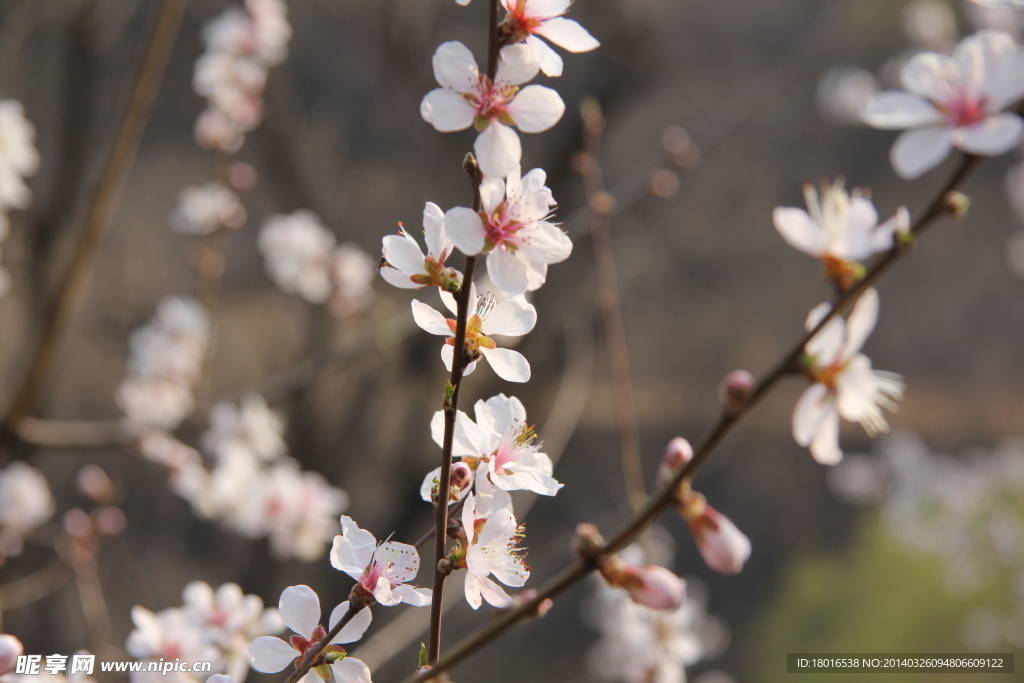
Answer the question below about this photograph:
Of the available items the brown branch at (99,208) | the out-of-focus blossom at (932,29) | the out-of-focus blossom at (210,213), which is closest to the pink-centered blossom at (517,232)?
the brown branch at (99,208)

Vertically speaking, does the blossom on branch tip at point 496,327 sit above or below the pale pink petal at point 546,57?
below

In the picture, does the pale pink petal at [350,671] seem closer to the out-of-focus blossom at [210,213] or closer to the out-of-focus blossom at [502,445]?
the out-of-focus blossom at [502,445]

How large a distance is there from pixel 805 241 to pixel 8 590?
7.90 feet

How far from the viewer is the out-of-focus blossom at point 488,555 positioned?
487 millimetres

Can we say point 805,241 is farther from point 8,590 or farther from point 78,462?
point 78,462

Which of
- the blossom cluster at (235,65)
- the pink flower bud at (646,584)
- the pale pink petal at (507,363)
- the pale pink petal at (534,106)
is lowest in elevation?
the pink flower bud at (646,584)

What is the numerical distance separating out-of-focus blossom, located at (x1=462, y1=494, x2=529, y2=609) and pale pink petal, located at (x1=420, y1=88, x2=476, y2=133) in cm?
26

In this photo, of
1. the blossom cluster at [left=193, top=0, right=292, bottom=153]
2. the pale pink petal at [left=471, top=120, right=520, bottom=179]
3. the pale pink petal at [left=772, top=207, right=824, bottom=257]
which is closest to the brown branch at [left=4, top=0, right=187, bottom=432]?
the blossom cluster at [left=193, top=0, right=292, bottom=153]

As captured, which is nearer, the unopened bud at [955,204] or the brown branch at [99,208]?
the unopened bud at [955,204]

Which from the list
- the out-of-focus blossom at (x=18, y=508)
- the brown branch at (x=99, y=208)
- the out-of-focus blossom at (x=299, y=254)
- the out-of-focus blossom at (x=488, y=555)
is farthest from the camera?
the out-of-focus blossom at (x=299, y=254)

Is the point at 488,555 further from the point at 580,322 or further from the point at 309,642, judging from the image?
the point at 580,322

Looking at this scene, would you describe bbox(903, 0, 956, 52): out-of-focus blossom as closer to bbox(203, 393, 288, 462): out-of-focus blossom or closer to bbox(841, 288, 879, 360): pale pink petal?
bbox(203, 393, 288, 462): out-of-focus blossom

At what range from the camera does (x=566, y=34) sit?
0.48m

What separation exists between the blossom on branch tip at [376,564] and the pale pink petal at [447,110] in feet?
0.96
